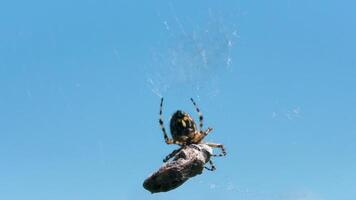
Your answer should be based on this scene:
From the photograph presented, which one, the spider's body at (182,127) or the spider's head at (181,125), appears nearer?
the spider's body at (182,127)

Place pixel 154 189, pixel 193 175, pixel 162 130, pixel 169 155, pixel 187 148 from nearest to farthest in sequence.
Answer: pixel 154 189 < pixel 193 175 < pixel 187 148 < pixel 169 155 < pixel 162 130

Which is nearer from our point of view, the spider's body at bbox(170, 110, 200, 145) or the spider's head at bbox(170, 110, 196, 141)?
the spider's body at bbox(170, 110, 200, 145)

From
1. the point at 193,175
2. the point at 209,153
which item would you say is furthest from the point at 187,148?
the point at 193,175

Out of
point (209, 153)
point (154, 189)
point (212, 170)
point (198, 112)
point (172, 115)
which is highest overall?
point (198, 112)

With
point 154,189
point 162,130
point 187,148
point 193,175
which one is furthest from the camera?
point 162,130

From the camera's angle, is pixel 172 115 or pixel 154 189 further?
pixel 172 115

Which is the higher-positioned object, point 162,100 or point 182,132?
point 162,100

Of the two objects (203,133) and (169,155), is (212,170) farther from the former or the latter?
(169,155)
